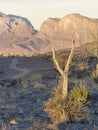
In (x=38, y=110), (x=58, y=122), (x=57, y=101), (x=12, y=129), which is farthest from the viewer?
(x=38, y=110)

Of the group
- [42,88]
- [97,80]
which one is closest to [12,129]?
[42,88]

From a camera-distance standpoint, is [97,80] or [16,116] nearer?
[16,116]

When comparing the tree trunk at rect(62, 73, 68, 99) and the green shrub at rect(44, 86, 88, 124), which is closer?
the green shrub at rect(44, 86, 88, 124)

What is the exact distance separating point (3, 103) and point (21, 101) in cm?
123

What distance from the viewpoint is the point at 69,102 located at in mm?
16078

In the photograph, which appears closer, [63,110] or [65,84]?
[63,110]

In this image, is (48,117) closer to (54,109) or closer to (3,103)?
(54,109)

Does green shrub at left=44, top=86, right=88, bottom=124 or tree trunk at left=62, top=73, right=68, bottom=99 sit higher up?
tree trunk at left=62, top=73, right=68, bottom=99

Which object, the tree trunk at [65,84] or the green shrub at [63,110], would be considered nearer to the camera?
the green shrub at [63,110]

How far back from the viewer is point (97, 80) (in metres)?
33.7

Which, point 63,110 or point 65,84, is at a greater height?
point 65,84

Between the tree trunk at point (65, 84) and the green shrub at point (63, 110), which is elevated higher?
the tree trunk at point (65, 84)

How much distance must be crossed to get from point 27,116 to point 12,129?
2884 millimetres

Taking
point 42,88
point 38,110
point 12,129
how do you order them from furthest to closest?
point 42,88
point 38,110
point 12,129
